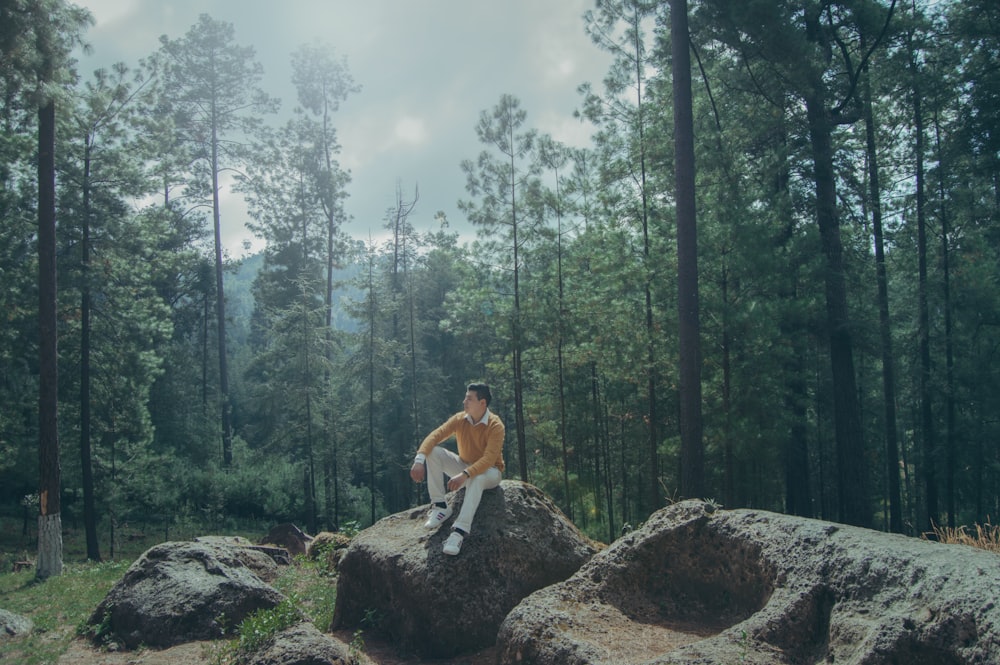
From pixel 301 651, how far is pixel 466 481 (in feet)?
7.59

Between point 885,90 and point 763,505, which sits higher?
point 885,90

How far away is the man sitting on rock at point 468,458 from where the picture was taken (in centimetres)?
685

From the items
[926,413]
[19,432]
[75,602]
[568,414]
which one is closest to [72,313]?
[19,432]

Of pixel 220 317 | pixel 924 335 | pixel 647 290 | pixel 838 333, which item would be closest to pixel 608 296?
pixel 647 290

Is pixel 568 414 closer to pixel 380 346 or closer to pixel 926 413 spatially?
pixel 380 346

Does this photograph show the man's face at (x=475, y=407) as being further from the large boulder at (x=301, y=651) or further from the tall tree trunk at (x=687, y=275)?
the tall tree trunk at (x=687, y=275)

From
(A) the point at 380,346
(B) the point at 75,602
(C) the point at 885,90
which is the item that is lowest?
(B) the point at 75,602

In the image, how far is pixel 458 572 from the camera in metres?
6.47

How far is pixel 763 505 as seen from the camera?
2345 centimetres

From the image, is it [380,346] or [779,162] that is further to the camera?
[380,346]

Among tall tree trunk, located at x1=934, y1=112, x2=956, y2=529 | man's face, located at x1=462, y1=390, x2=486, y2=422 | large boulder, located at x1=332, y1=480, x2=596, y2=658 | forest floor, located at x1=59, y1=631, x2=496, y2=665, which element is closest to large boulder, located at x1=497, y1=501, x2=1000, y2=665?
large boulder, located at x1=332, y1=480, x2=596, y2=658

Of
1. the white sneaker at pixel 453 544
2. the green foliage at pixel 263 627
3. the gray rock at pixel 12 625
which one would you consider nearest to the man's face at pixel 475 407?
the white sneaker at pixel 453 544

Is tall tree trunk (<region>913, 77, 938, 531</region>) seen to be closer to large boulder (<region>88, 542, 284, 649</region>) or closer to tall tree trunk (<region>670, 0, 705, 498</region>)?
tall tree trunk (<region>670, 0, 705, 498</region>)

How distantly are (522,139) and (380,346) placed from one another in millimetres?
11971
